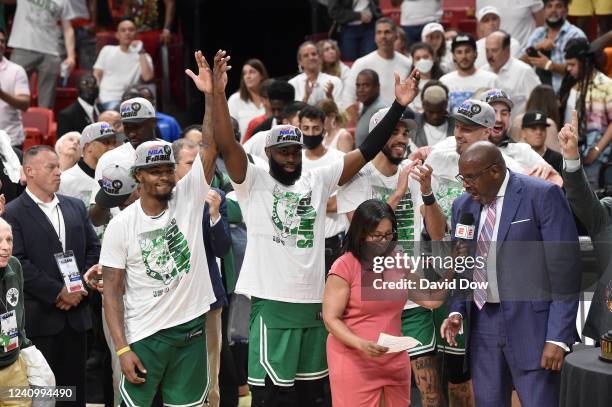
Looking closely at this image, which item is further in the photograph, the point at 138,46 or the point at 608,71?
the point at 138,46

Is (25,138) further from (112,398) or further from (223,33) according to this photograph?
(223,33)

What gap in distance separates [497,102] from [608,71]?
2.80m

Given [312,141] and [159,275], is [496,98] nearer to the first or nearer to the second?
[312,141]

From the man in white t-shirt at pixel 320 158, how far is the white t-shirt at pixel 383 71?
3239 mm

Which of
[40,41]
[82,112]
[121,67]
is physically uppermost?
[40,41]

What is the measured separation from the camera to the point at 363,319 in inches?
255

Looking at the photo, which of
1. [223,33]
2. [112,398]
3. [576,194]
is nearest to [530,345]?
[576,194]

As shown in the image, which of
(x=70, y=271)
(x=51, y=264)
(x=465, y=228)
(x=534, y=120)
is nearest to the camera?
(x=465, y=228)

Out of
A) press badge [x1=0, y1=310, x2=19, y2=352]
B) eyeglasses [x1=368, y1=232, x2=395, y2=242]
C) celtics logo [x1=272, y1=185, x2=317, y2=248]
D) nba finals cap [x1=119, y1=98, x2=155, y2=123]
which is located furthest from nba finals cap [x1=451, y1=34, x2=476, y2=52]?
press badge [x1=0, y1=310, x2=19, y2=352]

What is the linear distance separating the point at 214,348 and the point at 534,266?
2.50m

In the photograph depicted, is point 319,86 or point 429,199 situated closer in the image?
point 429,199

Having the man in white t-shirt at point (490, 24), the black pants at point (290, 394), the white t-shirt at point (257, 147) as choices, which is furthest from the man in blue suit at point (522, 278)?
the man in white t-shirt at point (490, 24)

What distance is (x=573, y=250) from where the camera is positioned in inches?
250

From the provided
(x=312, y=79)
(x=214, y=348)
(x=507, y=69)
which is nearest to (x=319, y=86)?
(x=312, y=79)
